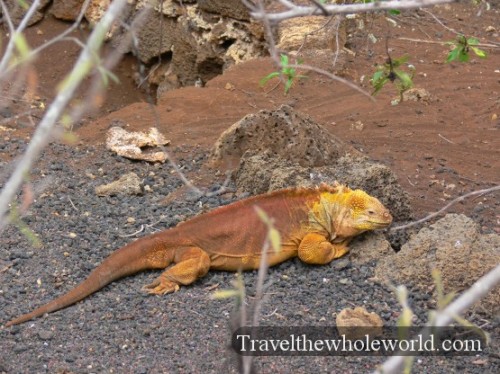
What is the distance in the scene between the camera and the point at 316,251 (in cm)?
557

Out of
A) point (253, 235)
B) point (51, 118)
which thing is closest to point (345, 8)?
point (51, 118)

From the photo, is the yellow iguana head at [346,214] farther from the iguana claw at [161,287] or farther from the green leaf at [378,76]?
the green leaf at [378,76]

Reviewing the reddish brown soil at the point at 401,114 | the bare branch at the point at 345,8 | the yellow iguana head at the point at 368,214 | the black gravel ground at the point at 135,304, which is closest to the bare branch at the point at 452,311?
the bare branch at the point at 345,8

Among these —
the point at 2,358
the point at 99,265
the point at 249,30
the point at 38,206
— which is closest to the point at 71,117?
the point at 2,358

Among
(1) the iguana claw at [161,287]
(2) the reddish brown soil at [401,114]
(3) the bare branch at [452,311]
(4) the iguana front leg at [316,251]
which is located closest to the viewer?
(3) the bare branch at [452,311]

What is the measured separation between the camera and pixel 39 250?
5777 mm

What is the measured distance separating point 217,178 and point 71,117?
15.4 feet

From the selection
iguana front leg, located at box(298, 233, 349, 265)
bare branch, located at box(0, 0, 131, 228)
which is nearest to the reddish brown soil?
iguana front leg, located at box(298, 233, 349, 265)

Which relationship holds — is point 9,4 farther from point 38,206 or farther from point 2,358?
point 2,358

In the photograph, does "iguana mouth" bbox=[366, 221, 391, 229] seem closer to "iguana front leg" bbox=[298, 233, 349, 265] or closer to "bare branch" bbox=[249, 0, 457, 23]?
"iguana front leg" bbox=[298, 233, 349, 265]

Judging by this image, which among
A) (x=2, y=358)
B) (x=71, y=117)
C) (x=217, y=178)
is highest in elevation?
(x=71, y=117)

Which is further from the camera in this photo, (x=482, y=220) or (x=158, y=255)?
(x=482, y=220)

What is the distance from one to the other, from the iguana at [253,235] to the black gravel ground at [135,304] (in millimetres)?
106

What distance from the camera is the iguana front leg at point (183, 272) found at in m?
5.35
